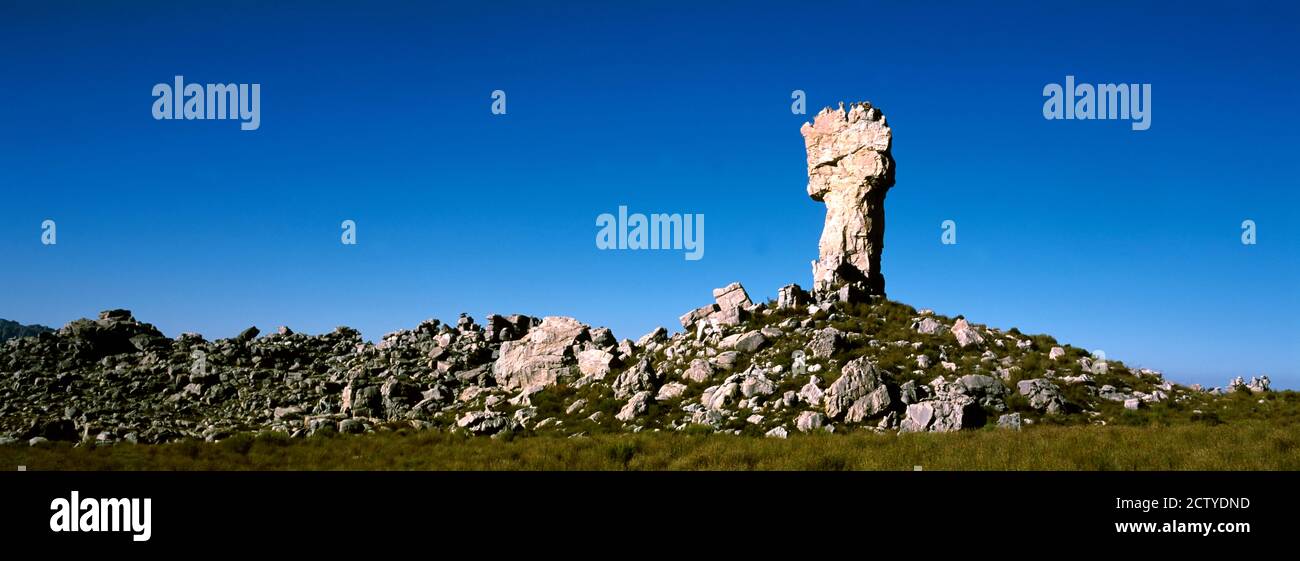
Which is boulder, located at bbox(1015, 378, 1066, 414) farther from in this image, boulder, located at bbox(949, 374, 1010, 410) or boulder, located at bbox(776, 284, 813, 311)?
boulder, located at bbox(776, 284, 813, 311)

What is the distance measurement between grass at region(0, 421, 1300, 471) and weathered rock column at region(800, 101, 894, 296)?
801 inches

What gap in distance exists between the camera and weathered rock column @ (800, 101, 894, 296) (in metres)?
43.5

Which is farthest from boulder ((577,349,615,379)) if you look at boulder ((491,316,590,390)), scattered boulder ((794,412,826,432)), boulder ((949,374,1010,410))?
boulder ((949,374,1010,410))

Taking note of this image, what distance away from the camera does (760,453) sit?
20.5 m

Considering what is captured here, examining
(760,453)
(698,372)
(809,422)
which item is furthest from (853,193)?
(760,453)

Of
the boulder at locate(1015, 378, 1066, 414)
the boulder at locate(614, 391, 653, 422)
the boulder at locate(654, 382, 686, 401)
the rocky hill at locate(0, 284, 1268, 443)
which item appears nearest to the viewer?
the boulder at locate(1015, 378, 1066, 414)

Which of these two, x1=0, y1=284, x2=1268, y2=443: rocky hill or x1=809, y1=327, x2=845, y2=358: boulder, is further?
x1=809, y1=327, x2=845, y2=358: boulder


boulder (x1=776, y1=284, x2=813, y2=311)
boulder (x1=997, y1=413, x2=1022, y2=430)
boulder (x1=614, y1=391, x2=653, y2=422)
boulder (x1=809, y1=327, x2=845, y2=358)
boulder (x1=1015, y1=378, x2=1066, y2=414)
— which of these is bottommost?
boulder (x1=614, y1=391, x2=653, y2=422)

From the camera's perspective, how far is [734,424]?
27781mm

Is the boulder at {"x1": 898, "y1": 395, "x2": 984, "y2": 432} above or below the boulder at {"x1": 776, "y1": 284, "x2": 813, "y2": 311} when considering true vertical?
below
